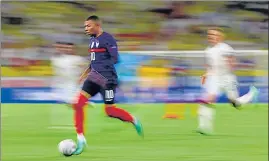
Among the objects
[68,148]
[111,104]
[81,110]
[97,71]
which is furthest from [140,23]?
[68,148]

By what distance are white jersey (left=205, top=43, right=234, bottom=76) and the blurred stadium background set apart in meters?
0.86

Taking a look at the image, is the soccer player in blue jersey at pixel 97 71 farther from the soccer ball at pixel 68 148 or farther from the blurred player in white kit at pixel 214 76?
the blurred player in white kit at pixel 214 76

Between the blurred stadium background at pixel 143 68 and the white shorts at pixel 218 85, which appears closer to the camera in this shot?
the blurred stadium background at pixel 143 68

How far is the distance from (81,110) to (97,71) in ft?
1.50

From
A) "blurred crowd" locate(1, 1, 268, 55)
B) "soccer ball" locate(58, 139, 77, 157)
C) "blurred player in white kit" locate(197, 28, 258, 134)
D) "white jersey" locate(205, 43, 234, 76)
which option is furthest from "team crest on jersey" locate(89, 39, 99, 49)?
"blurred crowd" locate(1, 1, 268, 55)

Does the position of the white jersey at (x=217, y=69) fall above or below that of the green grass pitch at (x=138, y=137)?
above

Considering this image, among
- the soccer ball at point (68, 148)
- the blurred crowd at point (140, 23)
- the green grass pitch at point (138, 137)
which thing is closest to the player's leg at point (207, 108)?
the green grass pitch at point (138, 137)

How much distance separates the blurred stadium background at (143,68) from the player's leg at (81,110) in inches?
6.0

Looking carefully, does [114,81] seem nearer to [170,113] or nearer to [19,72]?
[170,113]

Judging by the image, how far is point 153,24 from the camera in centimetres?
1956

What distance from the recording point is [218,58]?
33.4 ft

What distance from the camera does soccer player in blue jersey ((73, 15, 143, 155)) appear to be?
25.3 ft

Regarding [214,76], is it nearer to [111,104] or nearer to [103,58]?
[111,104]

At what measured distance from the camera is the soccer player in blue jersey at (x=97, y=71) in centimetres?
772
